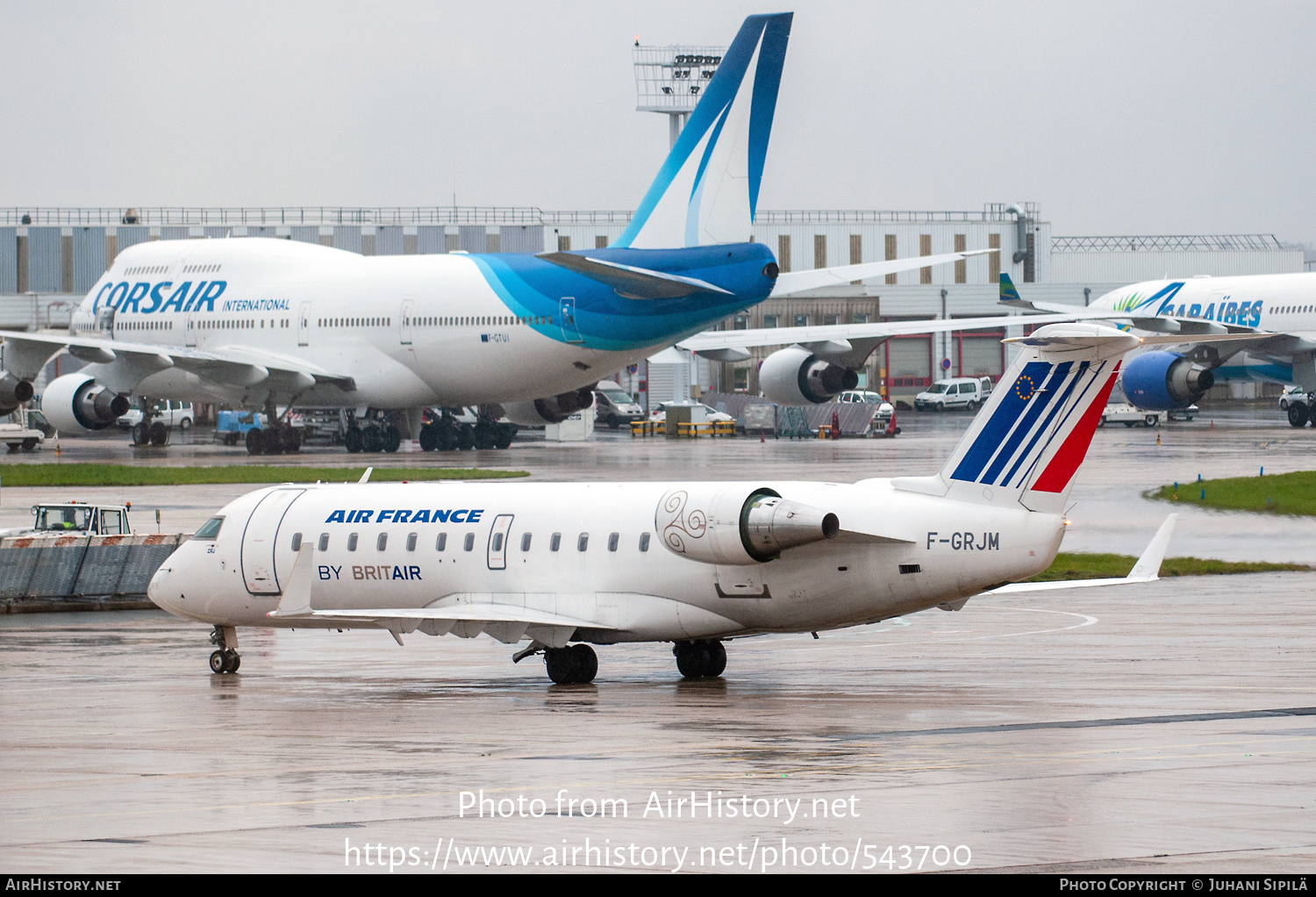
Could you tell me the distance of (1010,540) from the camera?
1878 cm

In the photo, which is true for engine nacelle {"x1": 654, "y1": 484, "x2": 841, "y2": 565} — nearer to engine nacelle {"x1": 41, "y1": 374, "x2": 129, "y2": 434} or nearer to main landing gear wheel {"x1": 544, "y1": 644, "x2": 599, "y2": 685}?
main landing gear wheel {"x1": 544, "y1": 644, "x2": 599, "y2": 685}

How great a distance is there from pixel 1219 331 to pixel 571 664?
5286 centimetres

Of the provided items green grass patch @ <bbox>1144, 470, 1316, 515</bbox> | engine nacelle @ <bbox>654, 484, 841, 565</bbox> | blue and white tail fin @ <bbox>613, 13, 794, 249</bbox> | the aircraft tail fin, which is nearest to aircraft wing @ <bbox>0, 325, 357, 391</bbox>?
blue and white tail fin @ <bbox>613, 13, 794, 249</bbox>

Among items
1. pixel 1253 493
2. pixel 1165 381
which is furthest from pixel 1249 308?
pixel 1253 493

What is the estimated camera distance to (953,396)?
103062 millimetres

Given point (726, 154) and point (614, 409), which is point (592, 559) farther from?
point (614, 409)

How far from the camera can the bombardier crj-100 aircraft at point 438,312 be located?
2057 inches

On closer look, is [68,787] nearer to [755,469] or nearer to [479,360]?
[755,469]

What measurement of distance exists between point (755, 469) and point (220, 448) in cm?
2852

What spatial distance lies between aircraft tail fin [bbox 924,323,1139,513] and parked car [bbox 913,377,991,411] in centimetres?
8378

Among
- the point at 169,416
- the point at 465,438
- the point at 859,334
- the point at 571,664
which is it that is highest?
the point at 859,334

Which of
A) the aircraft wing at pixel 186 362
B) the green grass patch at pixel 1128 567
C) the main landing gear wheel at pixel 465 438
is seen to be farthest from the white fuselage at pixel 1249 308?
the green grass patch at pixel 1128 567

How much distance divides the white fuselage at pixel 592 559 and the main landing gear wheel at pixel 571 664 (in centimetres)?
20

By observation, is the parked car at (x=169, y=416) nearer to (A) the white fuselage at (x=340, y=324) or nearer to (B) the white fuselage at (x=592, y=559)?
(A) the white fuselage at (x=340, y=324)
